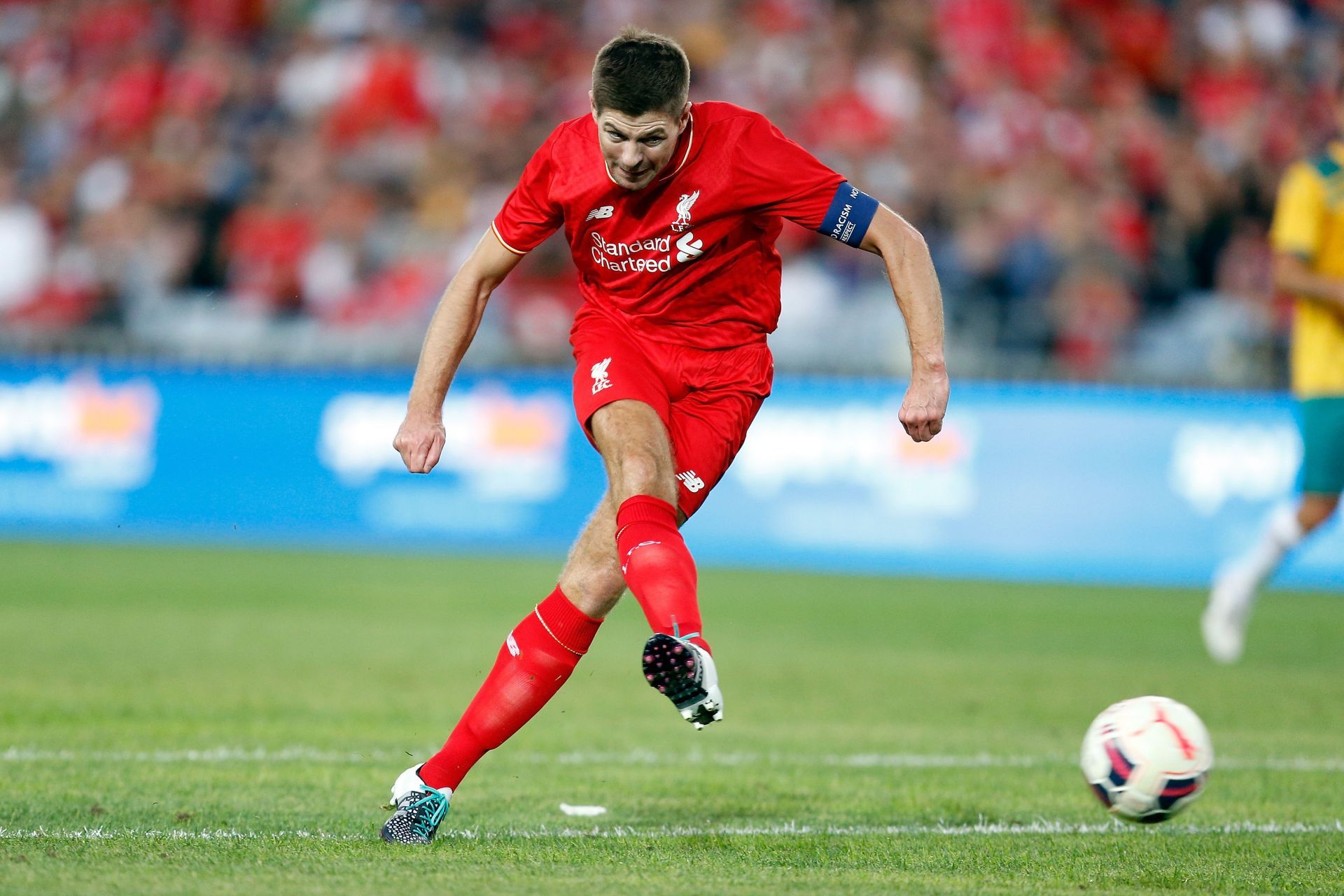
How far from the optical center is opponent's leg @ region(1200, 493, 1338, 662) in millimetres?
8672

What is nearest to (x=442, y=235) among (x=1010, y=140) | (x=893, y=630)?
(x=1010, y=140)

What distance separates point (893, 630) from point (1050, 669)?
1622 mm

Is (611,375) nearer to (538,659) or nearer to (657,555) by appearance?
(657,555)

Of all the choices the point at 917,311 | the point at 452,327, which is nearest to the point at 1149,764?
the point at 917,311

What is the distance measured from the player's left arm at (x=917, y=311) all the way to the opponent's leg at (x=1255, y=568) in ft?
15.4

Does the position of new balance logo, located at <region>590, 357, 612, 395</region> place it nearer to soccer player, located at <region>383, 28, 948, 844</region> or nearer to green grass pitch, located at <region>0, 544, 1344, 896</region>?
soccer player, located at <region>383, 28, 948, 844</region>

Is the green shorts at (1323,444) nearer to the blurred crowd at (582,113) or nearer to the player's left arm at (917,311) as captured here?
the player's left arm at (917,311)

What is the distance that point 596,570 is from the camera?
4.83 meters

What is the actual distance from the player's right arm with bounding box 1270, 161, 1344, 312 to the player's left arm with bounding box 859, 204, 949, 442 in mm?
4255

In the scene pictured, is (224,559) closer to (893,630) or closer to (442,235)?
(442,235)

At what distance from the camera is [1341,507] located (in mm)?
12789

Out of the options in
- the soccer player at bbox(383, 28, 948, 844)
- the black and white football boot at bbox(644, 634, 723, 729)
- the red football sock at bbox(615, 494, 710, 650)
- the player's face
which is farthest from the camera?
the soccer player at bbox(383, 28, 948, 844)

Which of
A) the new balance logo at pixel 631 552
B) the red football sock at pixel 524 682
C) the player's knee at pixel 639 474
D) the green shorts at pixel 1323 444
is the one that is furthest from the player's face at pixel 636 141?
the green shorts at pixel 1323 444

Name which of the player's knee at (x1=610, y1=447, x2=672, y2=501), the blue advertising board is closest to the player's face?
the player's knee at (x1=610, y1=447, x2=672, y2=501)
